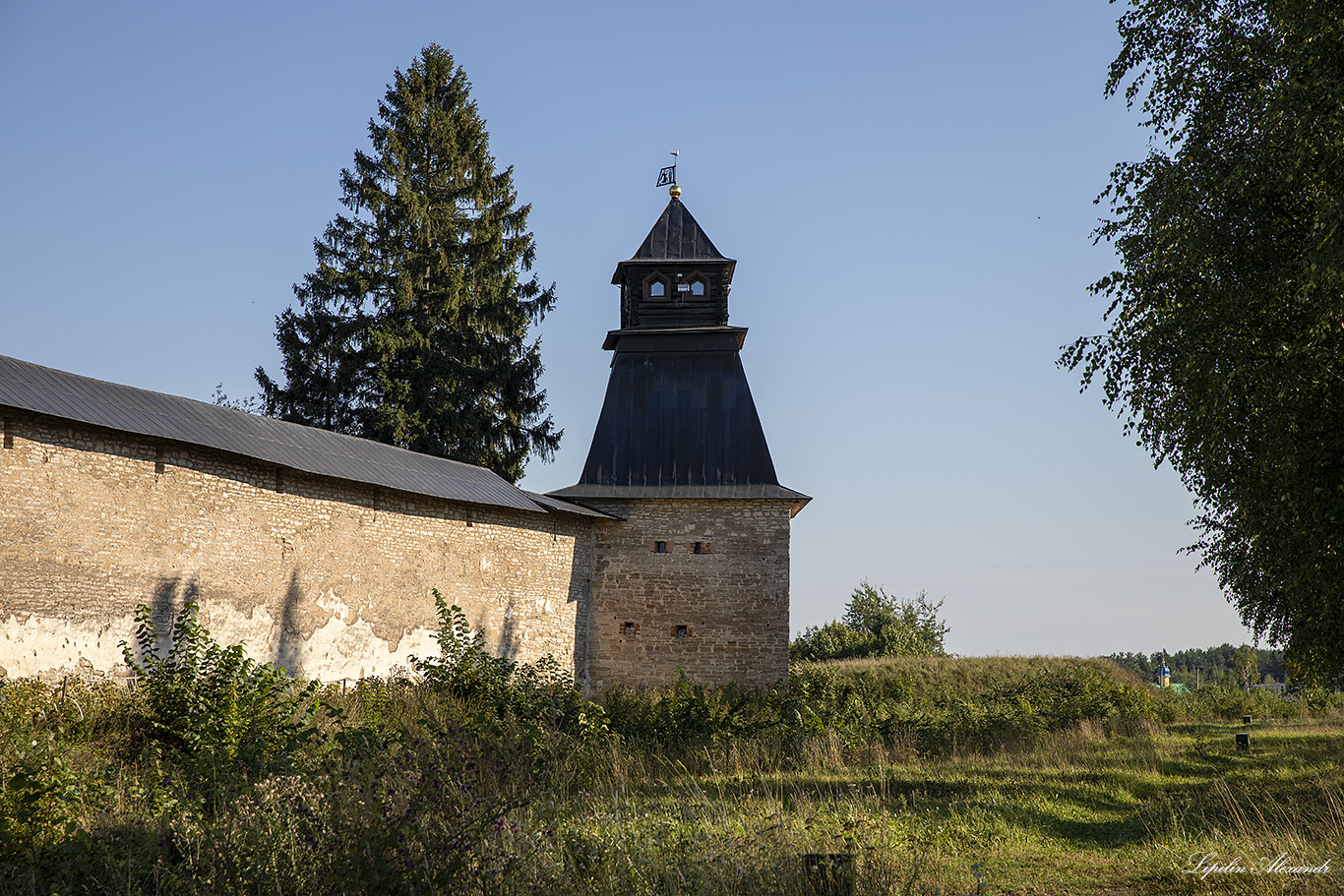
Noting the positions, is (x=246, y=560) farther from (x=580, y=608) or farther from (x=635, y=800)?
(x=635, y=800)

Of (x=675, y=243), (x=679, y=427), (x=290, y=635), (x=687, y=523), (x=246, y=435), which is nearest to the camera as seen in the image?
(x=290, y=635)

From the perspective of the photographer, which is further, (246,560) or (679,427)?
(679,427)

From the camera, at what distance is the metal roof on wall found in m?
10.5

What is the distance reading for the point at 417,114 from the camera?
24641 mm

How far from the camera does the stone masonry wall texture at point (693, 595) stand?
59.5 ft

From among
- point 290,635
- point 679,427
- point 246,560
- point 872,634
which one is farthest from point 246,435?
point 872,634

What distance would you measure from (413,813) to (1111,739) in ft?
42.2

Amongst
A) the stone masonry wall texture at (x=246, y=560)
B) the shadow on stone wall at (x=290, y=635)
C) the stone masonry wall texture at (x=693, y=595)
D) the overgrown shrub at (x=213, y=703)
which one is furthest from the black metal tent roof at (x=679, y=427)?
the overgrown shrub at (x=213, y=703)

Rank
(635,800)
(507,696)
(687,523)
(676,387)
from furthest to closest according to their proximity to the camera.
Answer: (676,387) < (687,523) < (507,696) < (635,800)

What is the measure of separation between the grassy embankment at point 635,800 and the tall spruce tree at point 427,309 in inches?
382

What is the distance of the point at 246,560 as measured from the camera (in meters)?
12.2

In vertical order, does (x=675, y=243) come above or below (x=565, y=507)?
above

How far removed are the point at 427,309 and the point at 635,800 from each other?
1827 centimetres

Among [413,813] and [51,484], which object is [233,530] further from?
[413,813]
